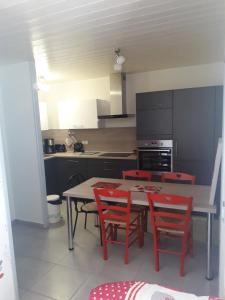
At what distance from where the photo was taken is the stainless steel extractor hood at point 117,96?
4.24 m

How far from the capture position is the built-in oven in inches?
150

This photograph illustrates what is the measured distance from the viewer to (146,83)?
14.2 ft

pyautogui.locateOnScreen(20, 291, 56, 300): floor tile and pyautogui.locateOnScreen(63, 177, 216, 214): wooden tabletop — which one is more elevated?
pyautogui.locateOnScreen(63, 177, 216, 214): wooden tabletop

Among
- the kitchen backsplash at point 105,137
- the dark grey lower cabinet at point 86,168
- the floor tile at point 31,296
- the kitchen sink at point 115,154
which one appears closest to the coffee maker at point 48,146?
the kitchen backsplash at point 105,137

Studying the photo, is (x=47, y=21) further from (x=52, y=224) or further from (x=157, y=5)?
(x=52, y=224)

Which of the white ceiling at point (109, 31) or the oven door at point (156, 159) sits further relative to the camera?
the oven door at point (156, 159)

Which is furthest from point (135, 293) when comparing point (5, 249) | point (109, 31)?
point (109, 31)

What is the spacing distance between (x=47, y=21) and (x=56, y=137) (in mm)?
3544

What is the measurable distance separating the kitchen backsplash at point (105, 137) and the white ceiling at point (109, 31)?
1.47 m

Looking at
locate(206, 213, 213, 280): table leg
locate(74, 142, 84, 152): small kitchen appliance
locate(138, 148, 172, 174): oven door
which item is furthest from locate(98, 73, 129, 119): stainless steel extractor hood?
locate(206, 213, 213, 280): table leg

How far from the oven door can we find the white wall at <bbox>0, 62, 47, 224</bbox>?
1671 millimetres

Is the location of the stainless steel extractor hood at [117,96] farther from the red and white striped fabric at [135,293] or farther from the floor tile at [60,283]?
the red and white striped fabric at [135,293]

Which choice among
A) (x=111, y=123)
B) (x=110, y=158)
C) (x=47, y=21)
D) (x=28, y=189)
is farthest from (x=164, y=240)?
(x=47, y=21)

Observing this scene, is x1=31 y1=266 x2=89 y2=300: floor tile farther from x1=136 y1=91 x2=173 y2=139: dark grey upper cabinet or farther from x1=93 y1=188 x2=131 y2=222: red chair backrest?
x1=136 y1=91 x2=173 y2=139: dark grey upper cabinet
